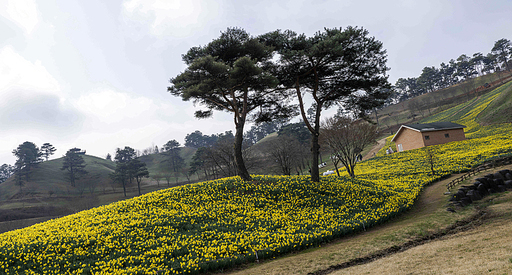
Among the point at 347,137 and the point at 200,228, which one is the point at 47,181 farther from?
the point at 200,228

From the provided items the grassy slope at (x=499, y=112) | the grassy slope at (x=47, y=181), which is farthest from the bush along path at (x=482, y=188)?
the grassy slope at (x=47, y=181)

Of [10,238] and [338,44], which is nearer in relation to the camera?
[10,238]

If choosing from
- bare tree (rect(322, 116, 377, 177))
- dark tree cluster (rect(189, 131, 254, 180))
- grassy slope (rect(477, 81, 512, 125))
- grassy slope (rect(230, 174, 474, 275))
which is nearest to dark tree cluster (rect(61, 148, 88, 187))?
dark tree cluster (rect(189, 131, 254, 180))

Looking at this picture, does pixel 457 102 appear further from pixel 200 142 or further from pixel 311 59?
pixel 200 142

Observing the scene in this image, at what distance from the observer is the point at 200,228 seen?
1259 cm

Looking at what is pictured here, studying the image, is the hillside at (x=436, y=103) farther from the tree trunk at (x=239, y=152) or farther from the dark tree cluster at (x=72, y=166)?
the dark tree cluster at (x=72, y=166)

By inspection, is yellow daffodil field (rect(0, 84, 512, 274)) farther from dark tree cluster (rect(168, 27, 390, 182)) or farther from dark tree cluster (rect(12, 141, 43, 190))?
dark tree cluster (rect(12, 141, 43, 190))

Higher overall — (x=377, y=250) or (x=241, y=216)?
(x=241, y=216)

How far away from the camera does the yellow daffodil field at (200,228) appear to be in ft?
29.9

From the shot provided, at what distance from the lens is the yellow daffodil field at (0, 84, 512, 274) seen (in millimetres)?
9109

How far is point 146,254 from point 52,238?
5.02 metres

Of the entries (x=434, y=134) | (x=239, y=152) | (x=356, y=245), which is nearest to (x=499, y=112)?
(x=434, y=134)

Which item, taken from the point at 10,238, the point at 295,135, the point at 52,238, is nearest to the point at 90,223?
the point at 52,238

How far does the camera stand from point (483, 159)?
29.9m
